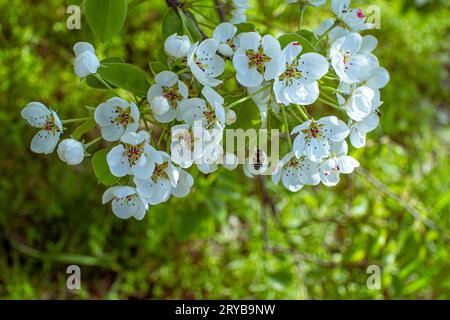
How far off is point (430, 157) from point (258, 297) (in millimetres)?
1042

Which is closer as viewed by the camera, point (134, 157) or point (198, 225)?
point (134, 157)

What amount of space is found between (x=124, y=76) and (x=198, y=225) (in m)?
0.92

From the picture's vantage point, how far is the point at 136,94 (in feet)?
2.76

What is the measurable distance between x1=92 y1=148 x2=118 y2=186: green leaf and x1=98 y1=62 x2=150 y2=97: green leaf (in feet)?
0.34

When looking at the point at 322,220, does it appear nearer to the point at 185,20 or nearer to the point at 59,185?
the point at 59,185

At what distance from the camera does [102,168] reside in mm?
819

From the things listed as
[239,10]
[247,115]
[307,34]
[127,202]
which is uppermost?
[239,10]

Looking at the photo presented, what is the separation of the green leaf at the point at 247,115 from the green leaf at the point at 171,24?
178 millimetres

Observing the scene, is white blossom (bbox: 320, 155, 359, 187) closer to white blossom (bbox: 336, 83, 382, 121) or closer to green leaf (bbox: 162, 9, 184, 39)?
white blossom (bbox: 336, 83, 382, 121)

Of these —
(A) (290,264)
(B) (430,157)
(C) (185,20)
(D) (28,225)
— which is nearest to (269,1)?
(B) (430,157)

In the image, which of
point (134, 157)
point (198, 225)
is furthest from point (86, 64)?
point (198, 225)

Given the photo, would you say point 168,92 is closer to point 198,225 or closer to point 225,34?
point 225,34

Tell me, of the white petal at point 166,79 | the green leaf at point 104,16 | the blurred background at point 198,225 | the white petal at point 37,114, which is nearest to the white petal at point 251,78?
the white petal at point 166,79
